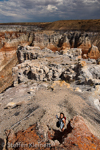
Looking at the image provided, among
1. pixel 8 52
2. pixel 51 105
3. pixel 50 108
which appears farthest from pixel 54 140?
pixel 8 52

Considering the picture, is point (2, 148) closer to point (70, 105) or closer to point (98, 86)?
point (70, 105)

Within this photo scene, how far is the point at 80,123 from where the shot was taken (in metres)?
5.67

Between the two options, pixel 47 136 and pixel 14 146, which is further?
pixel 47 136

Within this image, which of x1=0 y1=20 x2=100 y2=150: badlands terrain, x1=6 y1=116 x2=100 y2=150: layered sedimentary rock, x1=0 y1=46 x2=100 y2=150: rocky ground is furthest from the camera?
x1=0 y1=46 x2=100 y2=150: rocky ground

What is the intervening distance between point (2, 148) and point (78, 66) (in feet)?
46.8

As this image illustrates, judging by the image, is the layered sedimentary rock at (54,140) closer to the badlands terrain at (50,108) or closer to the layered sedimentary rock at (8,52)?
the badlands terrain at (50,108)

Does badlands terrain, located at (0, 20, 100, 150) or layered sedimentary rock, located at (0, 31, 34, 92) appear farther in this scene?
layered sedimentary rock, located at (0, 31, 34, 92)

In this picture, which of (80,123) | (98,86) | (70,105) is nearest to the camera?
(80,123)

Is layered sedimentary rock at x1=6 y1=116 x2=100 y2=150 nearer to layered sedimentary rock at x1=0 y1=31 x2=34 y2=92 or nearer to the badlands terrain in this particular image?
the badlands terrain

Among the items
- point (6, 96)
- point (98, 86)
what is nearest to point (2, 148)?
point (6, 96)

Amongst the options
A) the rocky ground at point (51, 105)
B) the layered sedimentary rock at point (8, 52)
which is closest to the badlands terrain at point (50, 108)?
the rocky ground at point (51, 105)

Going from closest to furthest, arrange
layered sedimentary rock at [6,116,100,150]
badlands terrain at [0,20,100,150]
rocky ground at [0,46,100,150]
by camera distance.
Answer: layered sedimentary rock at [6,116,100,150], badlands terrain at [0,20,100,150], rocky ground at [0,46,100,150]

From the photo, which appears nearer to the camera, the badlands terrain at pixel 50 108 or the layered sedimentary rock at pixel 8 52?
the badlands terrain at pixel 50 108

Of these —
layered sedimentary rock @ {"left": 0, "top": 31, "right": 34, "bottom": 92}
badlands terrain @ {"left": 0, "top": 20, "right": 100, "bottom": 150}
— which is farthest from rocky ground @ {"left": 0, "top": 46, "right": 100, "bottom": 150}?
layered sedimentary rock @ {"left": 0, "top": 31, "right": 34, "bottom": 92}
